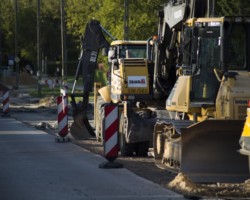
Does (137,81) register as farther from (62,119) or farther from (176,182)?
(176,182)

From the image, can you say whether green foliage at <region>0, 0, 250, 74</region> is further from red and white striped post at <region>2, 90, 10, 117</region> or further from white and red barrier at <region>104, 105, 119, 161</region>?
white and red barrier at <region>104, 105, 119, 161</region>

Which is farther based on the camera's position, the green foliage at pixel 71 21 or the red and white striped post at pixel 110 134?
the green foliage at pixel 71 21

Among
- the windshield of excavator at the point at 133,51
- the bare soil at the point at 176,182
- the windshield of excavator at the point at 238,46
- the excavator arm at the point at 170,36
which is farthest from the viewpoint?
the windshield of excavator at the point at 133,51

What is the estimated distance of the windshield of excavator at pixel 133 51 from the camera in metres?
21.0

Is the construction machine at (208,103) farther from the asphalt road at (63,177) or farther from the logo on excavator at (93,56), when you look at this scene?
the logo on excavator at (93,56)

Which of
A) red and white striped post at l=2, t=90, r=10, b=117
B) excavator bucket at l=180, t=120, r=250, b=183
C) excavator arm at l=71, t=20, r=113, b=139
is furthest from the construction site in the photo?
red and white striped post at l=2, t=90, r=10, b=117

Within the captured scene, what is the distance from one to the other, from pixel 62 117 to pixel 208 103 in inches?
338

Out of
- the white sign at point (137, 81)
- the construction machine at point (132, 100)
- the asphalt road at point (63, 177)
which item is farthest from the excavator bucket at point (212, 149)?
the white sign at point (137, 81)

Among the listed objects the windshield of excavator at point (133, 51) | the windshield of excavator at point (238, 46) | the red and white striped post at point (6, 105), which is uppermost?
the windshield of excavator at point (238, 46)

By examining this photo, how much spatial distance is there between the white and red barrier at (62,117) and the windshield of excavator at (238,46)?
849 cm

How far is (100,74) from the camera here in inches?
2788

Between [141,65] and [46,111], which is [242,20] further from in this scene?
[46,111]

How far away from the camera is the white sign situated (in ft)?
59.1

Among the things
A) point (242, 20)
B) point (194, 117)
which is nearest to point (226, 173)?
point (194, 117)
